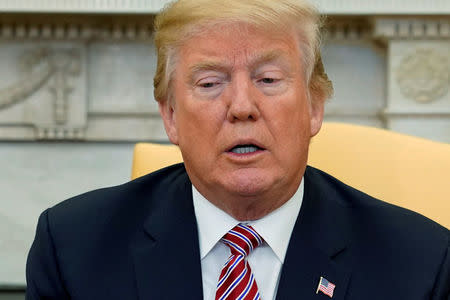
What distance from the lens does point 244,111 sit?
1.31 metres

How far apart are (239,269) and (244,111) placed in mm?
267

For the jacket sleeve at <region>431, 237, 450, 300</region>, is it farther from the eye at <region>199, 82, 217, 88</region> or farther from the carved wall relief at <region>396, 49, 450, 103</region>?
the carved wall relief at <region>396, 49, 450, 103</region>

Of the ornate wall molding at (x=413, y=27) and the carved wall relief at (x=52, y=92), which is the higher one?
the ornate wall molding at (x=413, y=27)

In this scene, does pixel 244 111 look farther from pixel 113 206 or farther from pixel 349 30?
pixel 349 30

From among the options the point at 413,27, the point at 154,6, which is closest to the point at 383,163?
the point at 154,6

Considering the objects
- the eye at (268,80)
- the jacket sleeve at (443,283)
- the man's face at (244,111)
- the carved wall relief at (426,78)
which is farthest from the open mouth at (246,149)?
the carved wall relief at (426,78)

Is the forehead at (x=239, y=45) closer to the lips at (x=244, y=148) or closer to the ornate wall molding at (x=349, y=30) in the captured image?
the lips at (x=244, y=148)

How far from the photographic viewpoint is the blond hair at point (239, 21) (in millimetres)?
1352

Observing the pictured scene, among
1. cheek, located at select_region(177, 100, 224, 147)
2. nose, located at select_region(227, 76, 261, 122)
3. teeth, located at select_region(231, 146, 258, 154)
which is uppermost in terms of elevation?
nose, located at select_region(227, 76, 261, 122)

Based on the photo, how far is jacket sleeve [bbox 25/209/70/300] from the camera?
1.46 metres

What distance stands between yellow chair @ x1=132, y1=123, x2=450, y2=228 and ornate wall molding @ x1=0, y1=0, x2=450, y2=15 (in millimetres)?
2769

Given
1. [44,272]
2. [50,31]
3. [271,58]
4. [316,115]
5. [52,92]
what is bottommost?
[52,92]

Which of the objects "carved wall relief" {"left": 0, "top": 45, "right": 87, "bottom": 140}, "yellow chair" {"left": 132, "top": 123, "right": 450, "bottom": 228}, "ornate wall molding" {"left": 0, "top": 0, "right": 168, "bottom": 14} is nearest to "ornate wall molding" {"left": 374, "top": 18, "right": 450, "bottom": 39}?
"ornate wall molding" {"left": 0, "top": 0, "right": 168, "bottom": 14}

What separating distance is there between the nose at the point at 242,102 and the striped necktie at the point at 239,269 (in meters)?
0.21
